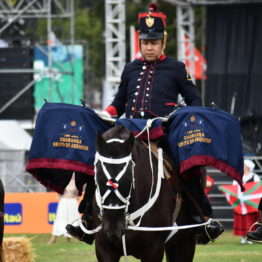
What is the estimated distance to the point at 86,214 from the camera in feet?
33.6

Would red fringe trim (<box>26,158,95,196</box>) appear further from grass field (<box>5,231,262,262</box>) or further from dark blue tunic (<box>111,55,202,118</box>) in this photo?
grass field (<box>5,231,262,262</box>)

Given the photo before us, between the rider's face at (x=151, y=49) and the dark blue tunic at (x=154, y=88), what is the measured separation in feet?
0.29

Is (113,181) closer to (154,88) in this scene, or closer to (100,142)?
(100,142)

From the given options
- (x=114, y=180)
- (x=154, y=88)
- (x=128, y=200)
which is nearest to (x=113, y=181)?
(x=114, y=180)


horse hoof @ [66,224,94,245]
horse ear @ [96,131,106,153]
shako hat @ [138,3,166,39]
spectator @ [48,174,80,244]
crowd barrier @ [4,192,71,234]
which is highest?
shako hat @ [138,3,166,39]

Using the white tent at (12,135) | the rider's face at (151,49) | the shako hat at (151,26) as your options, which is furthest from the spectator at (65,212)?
the shako hat at (151,26)

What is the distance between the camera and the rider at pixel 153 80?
10.5 meters

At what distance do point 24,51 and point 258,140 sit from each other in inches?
288

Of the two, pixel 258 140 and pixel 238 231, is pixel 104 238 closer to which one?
pixel 238 231

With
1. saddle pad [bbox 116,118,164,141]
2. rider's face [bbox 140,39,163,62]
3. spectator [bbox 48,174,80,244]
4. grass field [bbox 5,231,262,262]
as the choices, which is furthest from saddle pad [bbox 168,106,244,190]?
spectator [bbox 48,174,80,244]

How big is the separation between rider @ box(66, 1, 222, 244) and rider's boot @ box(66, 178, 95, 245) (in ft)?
0.16

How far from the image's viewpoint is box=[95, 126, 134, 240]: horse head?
352 inches

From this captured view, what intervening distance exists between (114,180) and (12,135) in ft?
70.5

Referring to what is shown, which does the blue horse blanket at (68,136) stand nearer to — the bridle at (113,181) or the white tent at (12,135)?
the bridle at (113,181)
